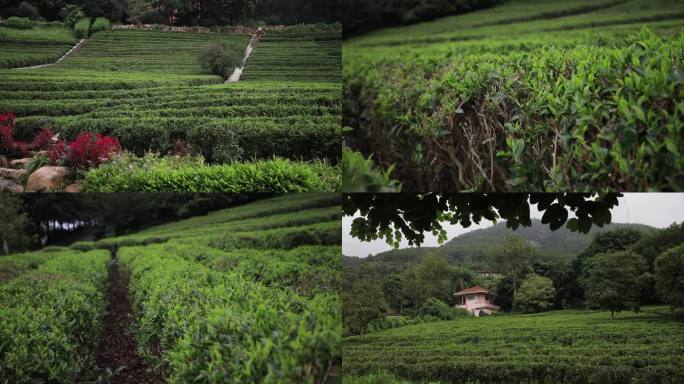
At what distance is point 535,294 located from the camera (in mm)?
4336

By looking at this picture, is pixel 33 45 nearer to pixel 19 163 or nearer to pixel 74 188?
pixel 19 163

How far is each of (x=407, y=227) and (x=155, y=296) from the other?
215 centimetres

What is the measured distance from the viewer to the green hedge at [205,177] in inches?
172

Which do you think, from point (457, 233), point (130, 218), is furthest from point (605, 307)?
point (130, 218)

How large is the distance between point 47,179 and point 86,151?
0.38 m

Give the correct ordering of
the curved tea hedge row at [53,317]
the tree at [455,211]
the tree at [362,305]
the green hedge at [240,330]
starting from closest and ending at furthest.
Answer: the green hedge at [240,330] → the tree at [455,211] → the curved tea hedge row at [53,317] → the tree at [362,305]

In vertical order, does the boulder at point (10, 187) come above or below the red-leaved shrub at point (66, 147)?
below

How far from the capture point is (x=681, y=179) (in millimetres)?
3170

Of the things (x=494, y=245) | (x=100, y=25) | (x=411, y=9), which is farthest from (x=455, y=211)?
(x=100, y=25)

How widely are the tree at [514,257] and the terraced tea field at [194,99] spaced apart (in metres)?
1.49

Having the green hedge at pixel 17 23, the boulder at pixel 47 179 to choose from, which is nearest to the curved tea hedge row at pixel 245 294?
the boulder at pixel 47 179

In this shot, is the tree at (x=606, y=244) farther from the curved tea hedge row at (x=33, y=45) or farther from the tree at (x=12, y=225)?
the curved tea hedge row at (x=33, y=45)

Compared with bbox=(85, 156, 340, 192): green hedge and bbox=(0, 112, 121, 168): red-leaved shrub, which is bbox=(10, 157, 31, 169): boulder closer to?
bbox=(0, 112, 121, 168): red-leaved shrub

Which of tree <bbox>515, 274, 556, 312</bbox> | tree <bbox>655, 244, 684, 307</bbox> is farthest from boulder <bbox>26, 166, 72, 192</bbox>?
tree <bbox>655, 244, 684, 307</bbox>
